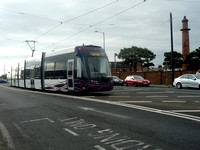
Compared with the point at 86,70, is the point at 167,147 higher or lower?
lower

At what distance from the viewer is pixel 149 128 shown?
5664 millimetres

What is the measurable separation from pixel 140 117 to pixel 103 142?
2650 millimetres

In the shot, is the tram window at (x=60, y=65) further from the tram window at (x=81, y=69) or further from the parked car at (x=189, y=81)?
the parked car at (x=189, y=81)

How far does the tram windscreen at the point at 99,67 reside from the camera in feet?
49.0

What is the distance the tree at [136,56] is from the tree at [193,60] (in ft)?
84.3

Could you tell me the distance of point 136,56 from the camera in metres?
87.4

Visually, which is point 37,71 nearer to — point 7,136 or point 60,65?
point 60,65

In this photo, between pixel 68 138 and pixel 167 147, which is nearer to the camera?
pixel 167 147

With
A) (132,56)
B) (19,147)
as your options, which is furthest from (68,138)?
(132,56)

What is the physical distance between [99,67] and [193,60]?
52.9 meters

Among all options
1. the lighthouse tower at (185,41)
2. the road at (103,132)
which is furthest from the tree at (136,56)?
the road at (103,132)

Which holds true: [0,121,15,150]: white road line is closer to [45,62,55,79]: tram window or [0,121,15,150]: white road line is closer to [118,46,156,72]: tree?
[45,62,55,79]: tram window

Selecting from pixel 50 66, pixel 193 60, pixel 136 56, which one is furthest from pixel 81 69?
pixel 136 56

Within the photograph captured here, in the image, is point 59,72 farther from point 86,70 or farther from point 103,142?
point 103,142
